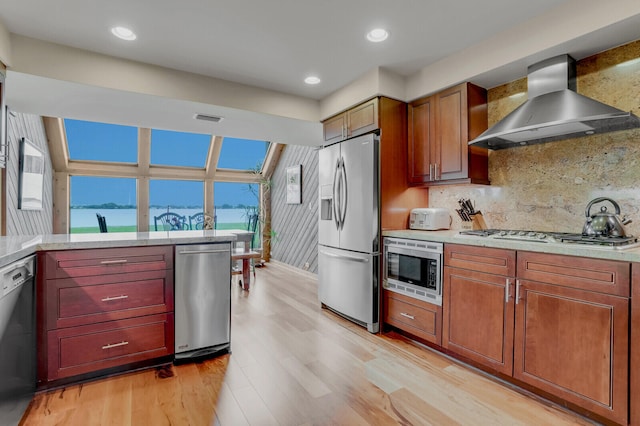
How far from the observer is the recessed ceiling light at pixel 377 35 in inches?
94.6

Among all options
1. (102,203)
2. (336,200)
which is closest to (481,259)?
(336,200)

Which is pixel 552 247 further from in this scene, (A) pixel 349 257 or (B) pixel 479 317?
(A) pixel 349 257

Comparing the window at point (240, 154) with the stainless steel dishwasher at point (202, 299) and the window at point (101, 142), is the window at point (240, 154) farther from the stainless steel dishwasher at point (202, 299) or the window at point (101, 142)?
the stainless steel dishwasher at point (202, 299)

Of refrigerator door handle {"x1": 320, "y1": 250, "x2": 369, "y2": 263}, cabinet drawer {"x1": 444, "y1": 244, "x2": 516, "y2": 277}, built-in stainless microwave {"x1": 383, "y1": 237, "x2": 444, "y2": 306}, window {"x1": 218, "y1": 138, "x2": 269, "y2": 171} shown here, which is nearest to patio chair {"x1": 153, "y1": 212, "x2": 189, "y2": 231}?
window {"x1": 218, "y1": 138, "x2": 269, "y2": 171}

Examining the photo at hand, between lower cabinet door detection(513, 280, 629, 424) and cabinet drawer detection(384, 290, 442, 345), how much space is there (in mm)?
635

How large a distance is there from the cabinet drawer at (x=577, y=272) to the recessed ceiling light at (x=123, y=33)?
10.6 feet

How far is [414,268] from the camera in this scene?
2807mm

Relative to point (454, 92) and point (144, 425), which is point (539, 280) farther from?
point (144, 425)

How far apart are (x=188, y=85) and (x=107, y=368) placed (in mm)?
2505

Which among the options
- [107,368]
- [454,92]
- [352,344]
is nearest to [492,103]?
[454,92]

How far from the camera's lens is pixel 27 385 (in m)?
1.83

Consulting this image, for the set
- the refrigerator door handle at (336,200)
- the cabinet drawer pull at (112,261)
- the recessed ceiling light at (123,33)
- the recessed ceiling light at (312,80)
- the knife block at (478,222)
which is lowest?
the cabinet drawer pull at (112,261)

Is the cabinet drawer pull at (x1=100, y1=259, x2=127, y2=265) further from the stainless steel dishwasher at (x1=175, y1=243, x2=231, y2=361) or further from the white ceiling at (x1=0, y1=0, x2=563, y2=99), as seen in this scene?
the white ceiling at (x1=0, y1=0, x2=563, y2=99)

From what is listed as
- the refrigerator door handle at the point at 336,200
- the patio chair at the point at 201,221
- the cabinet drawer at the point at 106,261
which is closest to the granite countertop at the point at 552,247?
the refrigerator door handle at the point at 336,200
